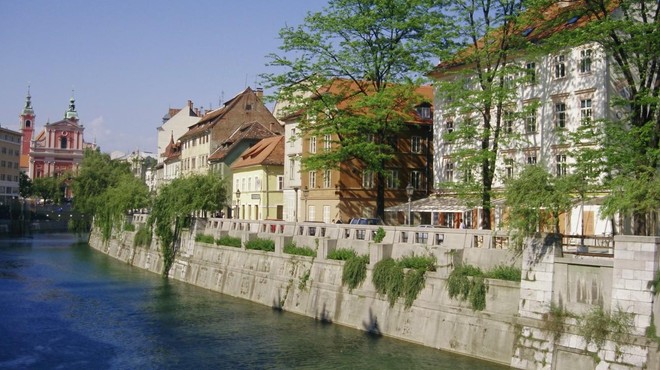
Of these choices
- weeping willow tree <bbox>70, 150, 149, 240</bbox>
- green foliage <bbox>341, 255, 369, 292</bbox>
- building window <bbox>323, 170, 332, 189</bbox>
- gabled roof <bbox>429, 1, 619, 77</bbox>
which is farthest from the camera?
weeping willow tree <bbox>70, 150, 149, 240</bbox>

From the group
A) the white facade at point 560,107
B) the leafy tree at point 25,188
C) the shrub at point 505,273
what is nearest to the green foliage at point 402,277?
the shrub at point 505,273

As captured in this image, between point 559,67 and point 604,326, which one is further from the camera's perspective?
point 559,67

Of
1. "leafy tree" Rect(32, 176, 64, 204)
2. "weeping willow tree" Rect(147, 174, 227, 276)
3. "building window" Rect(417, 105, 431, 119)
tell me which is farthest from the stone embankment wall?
"leafy tree" Rect(32, 176, 64, 204)

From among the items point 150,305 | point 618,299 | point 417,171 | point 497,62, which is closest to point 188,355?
point 150,305

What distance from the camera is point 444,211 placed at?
1633 inches

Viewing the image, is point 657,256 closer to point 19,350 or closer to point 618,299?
point 618,299

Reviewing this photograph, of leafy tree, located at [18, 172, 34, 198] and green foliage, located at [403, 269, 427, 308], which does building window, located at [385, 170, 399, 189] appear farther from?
leafy tree, located at [18, 172, 34, 198]

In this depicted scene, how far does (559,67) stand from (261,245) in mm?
18438

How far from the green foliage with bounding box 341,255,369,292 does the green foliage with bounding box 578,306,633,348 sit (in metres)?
10.9

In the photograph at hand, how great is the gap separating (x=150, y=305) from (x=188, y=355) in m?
11.4

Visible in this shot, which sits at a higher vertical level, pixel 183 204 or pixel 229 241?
pixel 183 204

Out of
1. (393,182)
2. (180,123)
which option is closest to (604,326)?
(393,182)

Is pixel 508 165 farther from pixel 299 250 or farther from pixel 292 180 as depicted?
pixel 292 180

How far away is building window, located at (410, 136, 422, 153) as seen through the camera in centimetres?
5600
